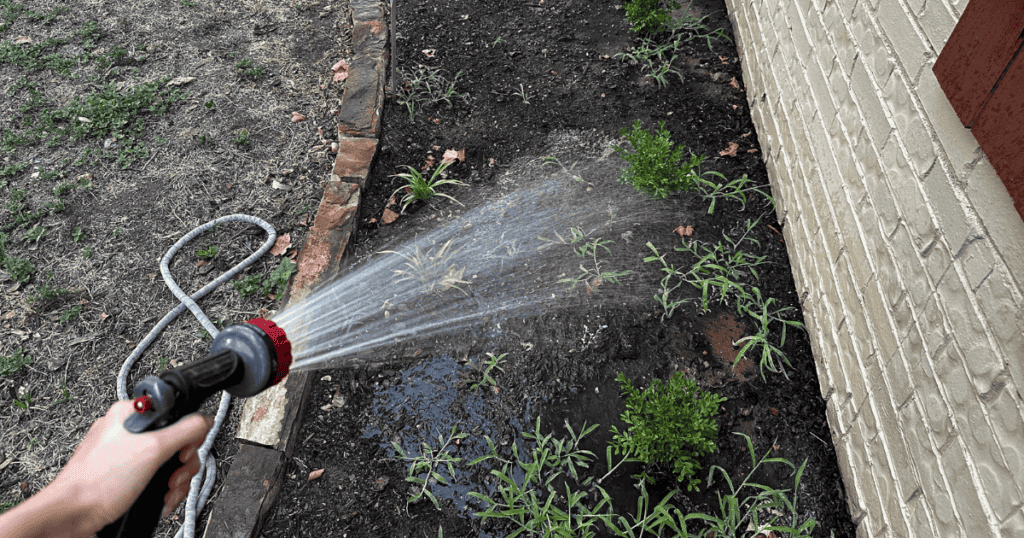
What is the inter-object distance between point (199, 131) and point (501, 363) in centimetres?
260

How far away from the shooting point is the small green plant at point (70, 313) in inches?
113

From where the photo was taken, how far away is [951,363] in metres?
1.61

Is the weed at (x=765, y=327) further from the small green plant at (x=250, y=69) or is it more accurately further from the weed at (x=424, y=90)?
the small green plant at (x=250, y=69)

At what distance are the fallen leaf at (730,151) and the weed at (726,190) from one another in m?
0.19

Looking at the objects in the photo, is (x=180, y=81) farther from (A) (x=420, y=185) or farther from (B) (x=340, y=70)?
(A) (x=420, y=185)

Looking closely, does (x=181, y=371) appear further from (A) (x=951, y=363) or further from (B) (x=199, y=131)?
(B) (x=199, y=131)

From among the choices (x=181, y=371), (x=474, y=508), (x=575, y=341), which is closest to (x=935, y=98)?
(x=575, y=341)

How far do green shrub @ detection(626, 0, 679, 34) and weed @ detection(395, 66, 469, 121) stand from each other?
1231mm

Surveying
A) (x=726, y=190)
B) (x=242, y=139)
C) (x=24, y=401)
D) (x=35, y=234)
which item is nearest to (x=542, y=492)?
(x=726, y=190)

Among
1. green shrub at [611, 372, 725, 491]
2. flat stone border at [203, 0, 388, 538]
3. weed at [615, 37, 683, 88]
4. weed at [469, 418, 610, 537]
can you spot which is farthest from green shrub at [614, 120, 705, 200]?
flat stone border at [203, 0, 388, 538]

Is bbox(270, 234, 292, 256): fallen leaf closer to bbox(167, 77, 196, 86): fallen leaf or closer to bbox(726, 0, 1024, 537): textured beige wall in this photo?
bbox(167, 77, 196, 86): fallen leaf

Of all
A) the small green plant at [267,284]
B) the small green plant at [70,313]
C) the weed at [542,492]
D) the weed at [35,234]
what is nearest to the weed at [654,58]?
the weed at [542,492]

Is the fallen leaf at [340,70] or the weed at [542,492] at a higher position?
the fallen leaf at [340,70]

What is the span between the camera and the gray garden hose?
2256mm
